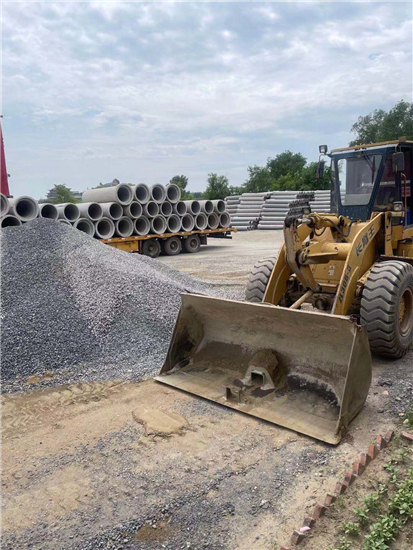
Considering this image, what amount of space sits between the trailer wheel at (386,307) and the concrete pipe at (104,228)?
11.3 m

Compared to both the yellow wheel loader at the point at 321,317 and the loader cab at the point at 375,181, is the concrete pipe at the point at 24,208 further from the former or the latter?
the loader cab at the point at 375,181

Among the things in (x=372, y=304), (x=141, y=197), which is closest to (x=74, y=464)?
(x=372, y=304)

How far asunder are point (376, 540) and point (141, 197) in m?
14.8

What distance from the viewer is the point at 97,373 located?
16.6ft

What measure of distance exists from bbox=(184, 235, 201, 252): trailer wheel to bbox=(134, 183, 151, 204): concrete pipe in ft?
8.52

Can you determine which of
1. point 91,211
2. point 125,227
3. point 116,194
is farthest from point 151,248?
point 91,211

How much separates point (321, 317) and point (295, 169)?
4647cm

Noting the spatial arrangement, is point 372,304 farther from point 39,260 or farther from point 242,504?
point 39,260

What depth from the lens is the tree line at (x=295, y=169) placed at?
37.5m

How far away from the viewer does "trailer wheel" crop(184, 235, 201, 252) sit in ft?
58.9

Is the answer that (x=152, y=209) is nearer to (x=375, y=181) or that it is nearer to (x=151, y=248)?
(x=151, y=248)

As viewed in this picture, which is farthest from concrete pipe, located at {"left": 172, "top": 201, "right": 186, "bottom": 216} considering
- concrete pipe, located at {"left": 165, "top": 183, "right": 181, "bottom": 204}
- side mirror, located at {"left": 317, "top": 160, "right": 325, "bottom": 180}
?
side mirror, located at {"left": 317, "top": 160, "right": 325, "bottom": 180}

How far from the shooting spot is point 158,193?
16.8m

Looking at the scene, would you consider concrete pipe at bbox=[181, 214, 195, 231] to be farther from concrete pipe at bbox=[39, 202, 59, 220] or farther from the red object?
the red object
